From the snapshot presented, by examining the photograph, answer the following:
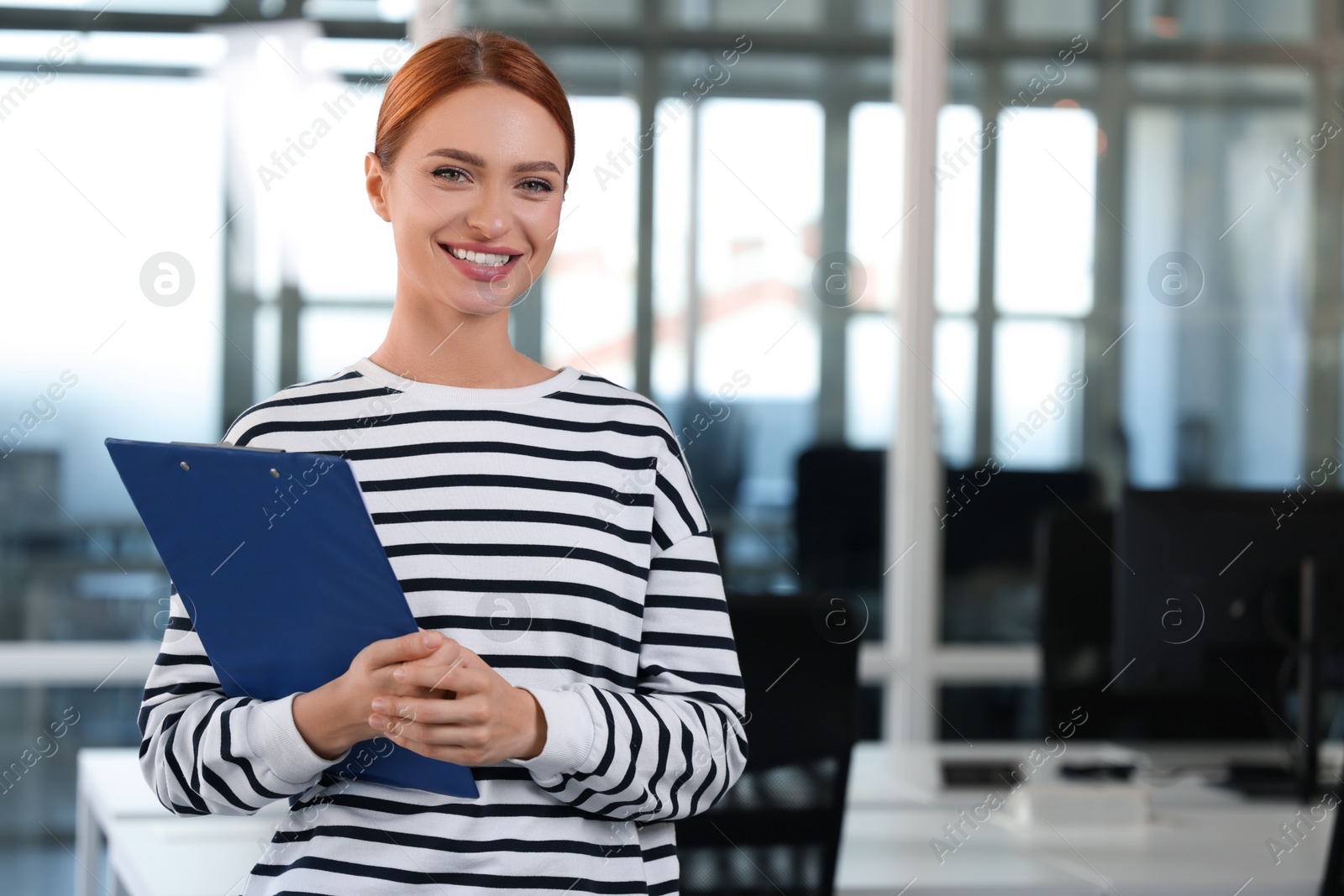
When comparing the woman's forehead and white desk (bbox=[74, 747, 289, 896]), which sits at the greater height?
the woman's forehead

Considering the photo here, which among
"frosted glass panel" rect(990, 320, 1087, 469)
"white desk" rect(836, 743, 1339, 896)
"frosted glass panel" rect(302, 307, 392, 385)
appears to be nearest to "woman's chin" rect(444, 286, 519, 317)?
"white desk" rect(836, 743, 1339, 896)

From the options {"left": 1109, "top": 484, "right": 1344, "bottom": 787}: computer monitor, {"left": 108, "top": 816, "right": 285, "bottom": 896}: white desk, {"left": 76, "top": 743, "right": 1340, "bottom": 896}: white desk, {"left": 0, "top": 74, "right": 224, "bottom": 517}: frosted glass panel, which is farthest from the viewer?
{"left": 0, "top": 74, "right": 224, "bottom": 517}: frosted glass panel

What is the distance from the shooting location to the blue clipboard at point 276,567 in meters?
0.87

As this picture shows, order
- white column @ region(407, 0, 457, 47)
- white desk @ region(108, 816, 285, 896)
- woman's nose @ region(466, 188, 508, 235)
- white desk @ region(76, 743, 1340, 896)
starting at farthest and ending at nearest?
white column @ region(407, 0, 457, 47) → white desk @ region(76, 743, 1340, 896) → white desk @ region(108, 816, 285, 896) → woman's nose @ region(466, 188, 508, 235)

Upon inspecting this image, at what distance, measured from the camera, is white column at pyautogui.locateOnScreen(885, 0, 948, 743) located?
3809mm

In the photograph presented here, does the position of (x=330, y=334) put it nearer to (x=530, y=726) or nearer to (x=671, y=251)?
(x=671, y=251)

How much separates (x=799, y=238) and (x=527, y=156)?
111 inches

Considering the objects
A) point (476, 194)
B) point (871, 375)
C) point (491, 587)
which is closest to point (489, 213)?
point (476, 194)

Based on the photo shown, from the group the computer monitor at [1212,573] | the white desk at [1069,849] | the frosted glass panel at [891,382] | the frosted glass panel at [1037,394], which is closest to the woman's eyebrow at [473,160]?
the white desk at [1069,849]

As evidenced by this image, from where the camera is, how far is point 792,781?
1.87m

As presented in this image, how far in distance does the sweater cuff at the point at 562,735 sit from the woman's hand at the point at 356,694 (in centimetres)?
9

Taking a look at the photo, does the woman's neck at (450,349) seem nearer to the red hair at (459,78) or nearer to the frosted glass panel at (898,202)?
the red hair at (459,78)

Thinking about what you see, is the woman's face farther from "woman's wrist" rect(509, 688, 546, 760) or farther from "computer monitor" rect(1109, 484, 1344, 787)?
"computer monitor" rect(1109, 484, 1344, 787)

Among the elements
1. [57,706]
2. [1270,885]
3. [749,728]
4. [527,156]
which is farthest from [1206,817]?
[57,706]
